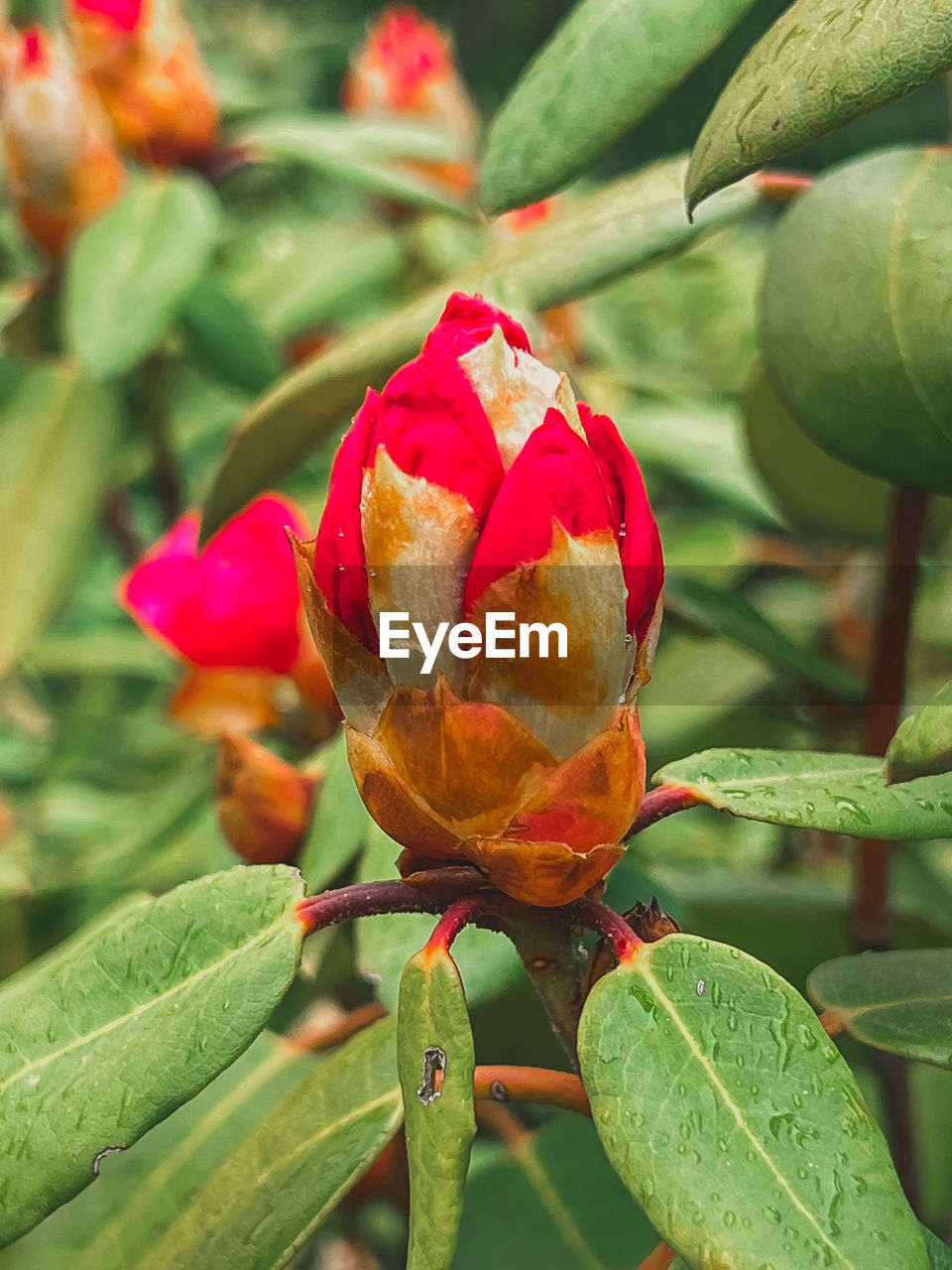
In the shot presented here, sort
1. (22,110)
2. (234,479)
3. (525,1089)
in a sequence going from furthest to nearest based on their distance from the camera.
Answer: (22,110), (234,479), (525,1089)

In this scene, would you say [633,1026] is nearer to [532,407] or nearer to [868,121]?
[532,407]

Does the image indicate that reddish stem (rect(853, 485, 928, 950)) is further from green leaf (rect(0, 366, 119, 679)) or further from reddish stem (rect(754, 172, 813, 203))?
green leaf (rect(0, 366, 119, 679))

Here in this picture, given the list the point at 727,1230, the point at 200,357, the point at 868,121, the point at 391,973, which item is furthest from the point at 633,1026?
the point at 868,121

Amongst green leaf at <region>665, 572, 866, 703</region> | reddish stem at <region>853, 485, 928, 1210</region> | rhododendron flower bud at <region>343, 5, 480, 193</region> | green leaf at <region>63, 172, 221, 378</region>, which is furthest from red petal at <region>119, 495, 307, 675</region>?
rhododendron flower bud at <region>343, 5, 480, 193</region>

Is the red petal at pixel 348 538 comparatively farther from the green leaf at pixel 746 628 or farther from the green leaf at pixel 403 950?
the green leaf at pixel 746 628

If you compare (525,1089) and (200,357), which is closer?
(525,1089)

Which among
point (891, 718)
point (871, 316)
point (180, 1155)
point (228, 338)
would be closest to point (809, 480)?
point (891, 718)
